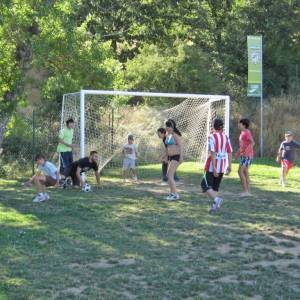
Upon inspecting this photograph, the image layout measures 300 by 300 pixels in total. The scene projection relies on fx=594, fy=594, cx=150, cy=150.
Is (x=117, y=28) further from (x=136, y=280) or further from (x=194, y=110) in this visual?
(x=136, y=280)

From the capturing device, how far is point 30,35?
13.4m

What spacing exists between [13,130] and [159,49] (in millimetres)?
13655

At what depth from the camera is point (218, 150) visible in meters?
10.0

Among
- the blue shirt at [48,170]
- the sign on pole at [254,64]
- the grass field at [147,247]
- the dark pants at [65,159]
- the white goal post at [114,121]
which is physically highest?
the sign on pole at [254,64]

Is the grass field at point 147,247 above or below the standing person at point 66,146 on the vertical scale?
below

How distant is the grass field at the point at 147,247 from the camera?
18.9 ft

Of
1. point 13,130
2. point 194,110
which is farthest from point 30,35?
point 194,110

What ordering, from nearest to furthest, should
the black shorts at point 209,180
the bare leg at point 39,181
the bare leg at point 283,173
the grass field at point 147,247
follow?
the grass field at point 147,247 < the black shorts at point 209,180 < the bare leg at point 39,181 < the bare leg at point 283,173

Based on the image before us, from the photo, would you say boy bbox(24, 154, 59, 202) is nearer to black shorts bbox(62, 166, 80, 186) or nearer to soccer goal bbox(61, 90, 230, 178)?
black shorts bbox(62, 166, 80, 186)

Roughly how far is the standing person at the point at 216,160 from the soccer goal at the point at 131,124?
16.4ft

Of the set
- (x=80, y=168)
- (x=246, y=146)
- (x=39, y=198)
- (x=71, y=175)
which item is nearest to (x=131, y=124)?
(x=71, y=175)

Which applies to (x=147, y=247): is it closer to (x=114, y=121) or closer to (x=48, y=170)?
(x=48, y=170)

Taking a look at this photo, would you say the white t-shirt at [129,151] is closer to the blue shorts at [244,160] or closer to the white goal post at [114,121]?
the white goal post at [114,121]

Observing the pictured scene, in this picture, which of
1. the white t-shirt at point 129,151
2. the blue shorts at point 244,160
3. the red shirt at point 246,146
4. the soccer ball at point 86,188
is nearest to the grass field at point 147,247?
the soccer ball at point 86,188
